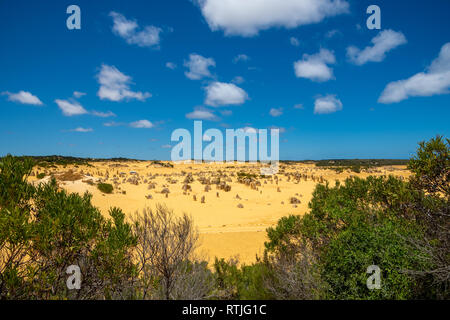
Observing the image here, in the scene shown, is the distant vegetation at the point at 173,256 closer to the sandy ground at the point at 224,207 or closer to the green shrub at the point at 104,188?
the sandy ground at the point at 224,207

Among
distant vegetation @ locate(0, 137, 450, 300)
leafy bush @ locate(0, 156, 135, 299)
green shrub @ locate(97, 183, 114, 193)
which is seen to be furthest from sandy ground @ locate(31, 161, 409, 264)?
leafy bush @ locate(0, 156, 135, 299)

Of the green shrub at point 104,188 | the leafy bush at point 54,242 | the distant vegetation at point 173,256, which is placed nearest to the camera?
the leafy bush at point 54,242

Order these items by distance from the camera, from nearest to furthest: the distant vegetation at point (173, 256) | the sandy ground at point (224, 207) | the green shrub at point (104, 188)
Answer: the distant vegetation at point (173, 256)
the sandy ground at point (224, 207)
the green shrub at point (104, 188)

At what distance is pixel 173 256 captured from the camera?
20.0ft

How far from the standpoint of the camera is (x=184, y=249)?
20.7 ft

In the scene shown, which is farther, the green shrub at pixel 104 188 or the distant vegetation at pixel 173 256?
the green shrub at pixel 104 188

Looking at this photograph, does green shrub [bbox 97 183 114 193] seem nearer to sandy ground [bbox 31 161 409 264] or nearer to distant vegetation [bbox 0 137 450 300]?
sandy ground [bbox 31 161 409 264]

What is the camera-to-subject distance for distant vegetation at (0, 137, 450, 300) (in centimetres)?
423

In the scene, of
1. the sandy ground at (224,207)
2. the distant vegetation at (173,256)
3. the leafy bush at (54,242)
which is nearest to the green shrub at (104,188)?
the sandy ground at (224,207)

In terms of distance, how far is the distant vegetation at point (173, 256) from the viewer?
13.9 ft

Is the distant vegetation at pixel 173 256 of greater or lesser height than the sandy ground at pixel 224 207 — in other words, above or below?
above
